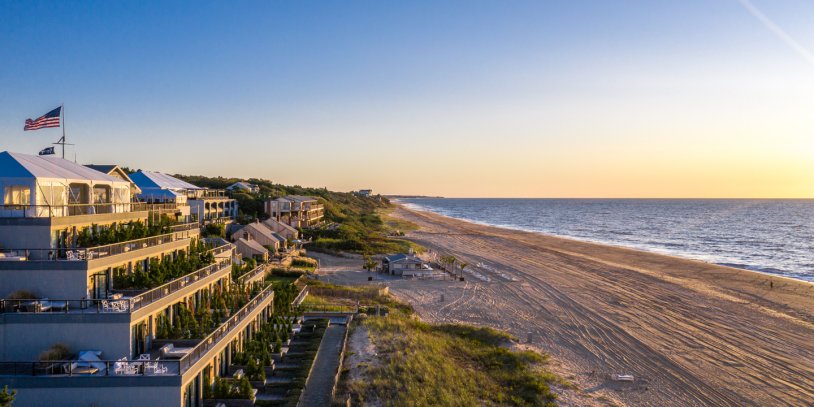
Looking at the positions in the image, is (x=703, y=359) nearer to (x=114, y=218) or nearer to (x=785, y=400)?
(x=785, y=400)

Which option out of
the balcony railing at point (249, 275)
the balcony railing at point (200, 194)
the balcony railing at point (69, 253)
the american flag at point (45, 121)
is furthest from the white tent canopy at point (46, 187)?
the balcony railing at point (200, 194)

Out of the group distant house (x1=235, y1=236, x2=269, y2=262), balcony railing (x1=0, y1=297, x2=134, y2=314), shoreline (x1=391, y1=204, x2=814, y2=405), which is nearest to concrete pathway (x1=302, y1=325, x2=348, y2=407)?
balcony railing (x1=0, y1=297, x2=134, y2=314)

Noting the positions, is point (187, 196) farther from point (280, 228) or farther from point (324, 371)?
point (324, 371)

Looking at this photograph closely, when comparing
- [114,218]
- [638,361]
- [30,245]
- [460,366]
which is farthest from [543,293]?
[30,245]

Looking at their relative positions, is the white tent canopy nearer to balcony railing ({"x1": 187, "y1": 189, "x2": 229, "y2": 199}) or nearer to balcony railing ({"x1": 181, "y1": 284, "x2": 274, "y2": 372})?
balcony railing ({"x1": 181, "y1": 284, "x2": 274, "y2": 372})

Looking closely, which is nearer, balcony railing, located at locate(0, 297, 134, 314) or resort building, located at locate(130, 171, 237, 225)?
balcony railing, located at locate(0, 297, 134, 314)

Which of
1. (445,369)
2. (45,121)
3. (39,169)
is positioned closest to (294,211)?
(45,121)
